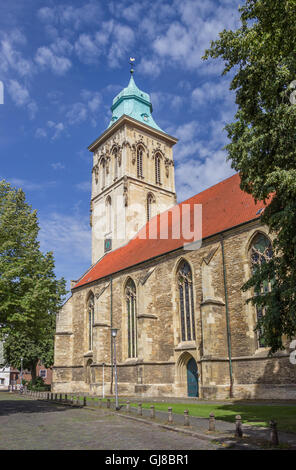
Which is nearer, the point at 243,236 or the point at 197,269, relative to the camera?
the point at 243,236

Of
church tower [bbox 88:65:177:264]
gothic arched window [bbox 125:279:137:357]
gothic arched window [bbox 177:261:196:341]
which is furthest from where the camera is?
church tower [bbox 88:65:177:264]

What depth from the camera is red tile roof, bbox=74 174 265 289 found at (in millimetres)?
21469

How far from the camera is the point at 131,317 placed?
90.4 ft

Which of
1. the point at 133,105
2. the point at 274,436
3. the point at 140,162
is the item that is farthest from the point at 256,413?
the point at 133,105

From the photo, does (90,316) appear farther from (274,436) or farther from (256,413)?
(274,436)

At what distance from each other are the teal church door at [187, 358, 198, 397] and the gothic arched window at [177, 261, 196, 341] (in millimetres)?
1392

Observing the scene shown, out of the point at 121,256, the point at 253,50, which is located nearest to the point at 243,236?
the point at 253,50

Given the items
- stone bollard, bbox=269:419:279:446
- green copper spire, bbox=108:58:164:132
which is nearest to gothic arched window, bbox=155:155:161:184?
green copper spire, bbox=108:58:164:132

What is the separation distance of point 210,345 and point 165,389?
545cm

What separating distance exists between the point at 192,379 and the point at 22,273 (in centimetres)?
1114

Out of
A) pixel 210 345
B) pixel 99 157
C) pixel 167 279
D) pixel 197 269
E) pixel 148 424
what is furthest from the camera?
pixel 99 157

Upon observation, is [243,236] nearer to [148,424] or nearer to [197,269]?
[197,269]

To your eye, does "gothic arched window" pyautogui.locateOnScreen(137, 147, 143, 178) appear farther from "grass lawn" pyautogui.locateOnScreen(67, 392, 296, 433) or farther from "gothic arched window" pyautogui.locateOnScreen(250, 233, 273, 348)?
"grass lawn" pyautogui.locateOnScreen(67, 392, 296, 433)
